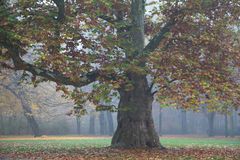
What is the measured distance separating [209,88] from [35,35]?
8.36 metres

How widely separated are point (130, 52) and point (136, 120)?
4.19m

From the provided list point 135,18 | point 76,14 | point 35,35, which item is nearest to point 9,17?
point 35,35

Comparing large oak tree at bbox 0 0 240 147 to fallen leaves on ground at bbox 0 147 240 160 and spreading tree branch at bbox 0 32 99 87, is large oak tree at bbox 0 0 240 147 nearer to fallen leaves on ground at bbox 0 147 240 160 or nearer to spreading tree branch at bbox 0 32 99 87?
spreading tree branch at bbox 0 32 99 87

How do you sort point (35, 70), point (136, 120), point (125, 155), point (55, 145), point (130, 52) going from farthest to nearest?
1. point (55, 145)
2. point (136, 120)
3. point (130, 52)
4. point (35, 70)
5. point (125, 155)

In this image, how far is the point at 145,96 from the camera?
2278 centimetres

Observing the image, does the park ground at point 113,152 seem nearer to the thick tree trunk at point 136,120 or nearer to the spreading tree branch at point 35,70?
the thick tree trunk at point 136,120

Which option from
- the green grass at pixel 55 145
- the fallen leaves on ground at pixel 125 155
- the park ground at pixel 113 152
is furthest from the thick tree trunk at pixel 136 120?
the green grass at pixel 55 145

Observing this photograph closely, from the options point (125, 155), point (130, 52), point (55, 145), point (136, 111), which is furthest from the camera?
point (55, 145)

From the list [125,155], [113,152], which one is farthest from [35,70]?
[125,155]

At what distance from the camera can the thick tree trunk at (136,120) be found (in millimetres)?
21953

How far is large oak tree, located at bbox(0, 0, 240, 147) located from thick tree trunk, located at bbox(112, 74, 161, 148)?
2.1 inches

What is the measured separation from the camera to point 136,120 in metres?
22.2

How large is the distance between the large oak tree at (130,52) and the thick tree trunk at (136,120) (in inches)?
2.1

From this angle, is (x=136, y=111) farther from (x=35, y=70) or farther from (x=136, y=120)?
(x=35, y=70)
